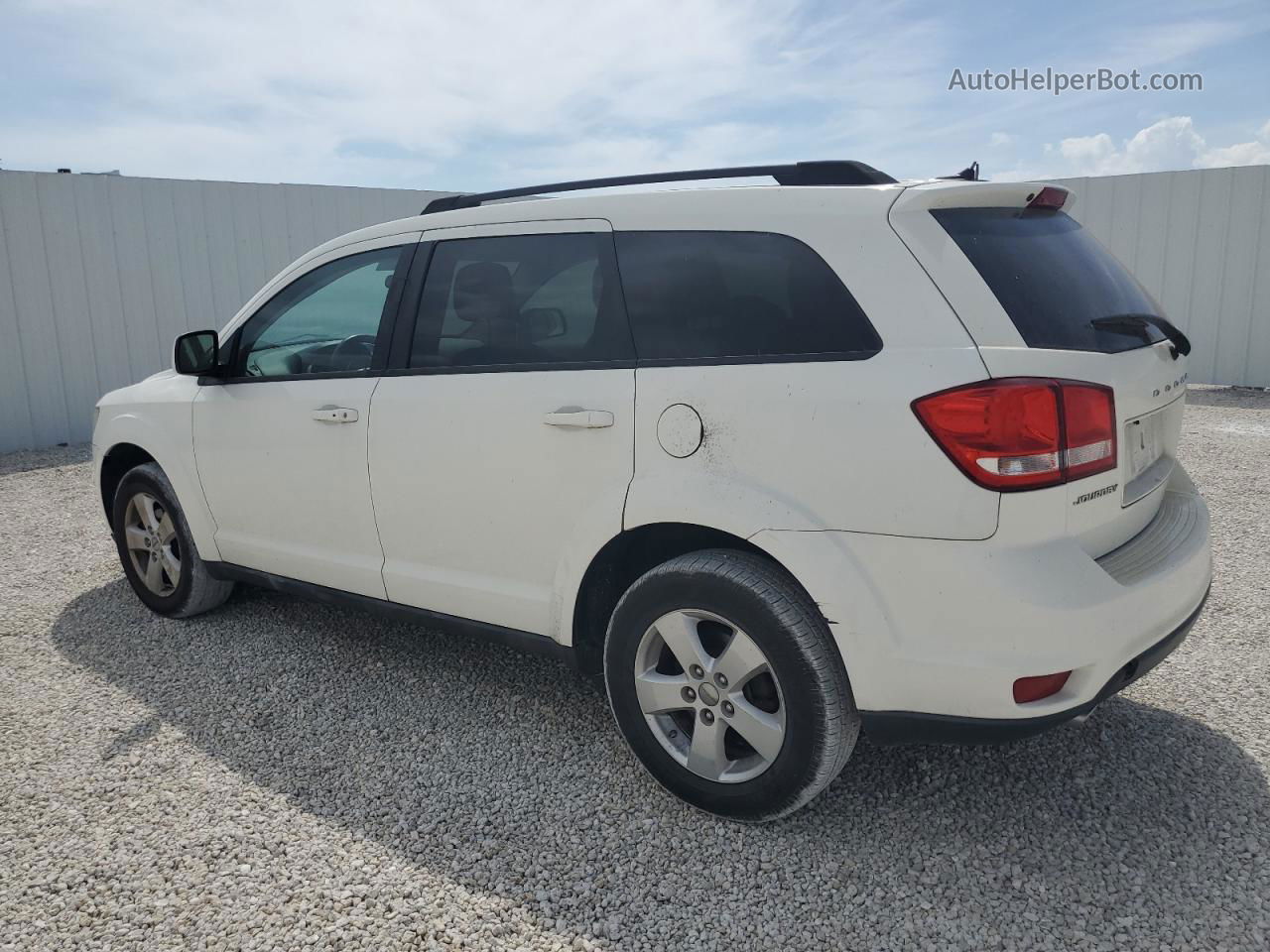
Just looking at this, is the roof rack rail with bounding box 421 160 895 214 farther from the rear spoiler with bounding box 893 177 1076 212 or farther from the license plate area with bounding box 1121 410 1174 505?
the license plate area with bounding box 1121 410 1174 505

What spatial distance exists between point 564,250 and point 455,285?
478 mm

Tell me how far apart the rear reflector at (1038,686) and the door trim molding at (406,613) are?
132 cm

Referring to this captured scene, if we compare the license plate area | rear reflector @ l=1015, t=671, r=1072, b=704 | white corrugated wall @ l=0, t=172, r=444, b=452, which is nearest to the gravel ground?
rear reflector @ l=1015, t=671, r=1072, b=704

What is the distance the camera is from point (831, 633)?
2418mm

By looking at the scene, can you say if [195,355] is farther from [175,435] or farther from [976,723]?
[976,723]

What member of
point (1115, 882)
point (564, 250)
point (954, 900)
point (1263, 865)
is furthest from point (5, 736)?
point (1263, 865)

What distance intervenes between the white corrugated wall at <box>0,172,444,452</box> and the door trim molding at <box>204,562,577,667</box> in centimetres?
717

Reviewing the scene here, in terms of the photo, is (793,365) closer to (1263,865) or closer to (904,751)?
(904,751)

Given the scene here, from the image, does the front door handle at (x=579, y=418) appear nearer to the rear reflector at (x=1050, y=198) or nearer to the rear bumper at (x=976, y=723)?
the rear bumper at (x=976, y=723)

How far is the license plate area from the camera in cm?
249

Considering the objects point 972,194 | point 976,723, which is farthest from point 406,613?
point 972,194

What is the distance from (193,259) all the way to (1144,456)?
1043 cm

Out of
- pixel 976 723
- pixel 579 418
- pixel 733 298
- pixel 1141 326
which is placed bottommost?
pixel 976 723

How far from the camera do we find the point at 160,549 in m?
4.47
